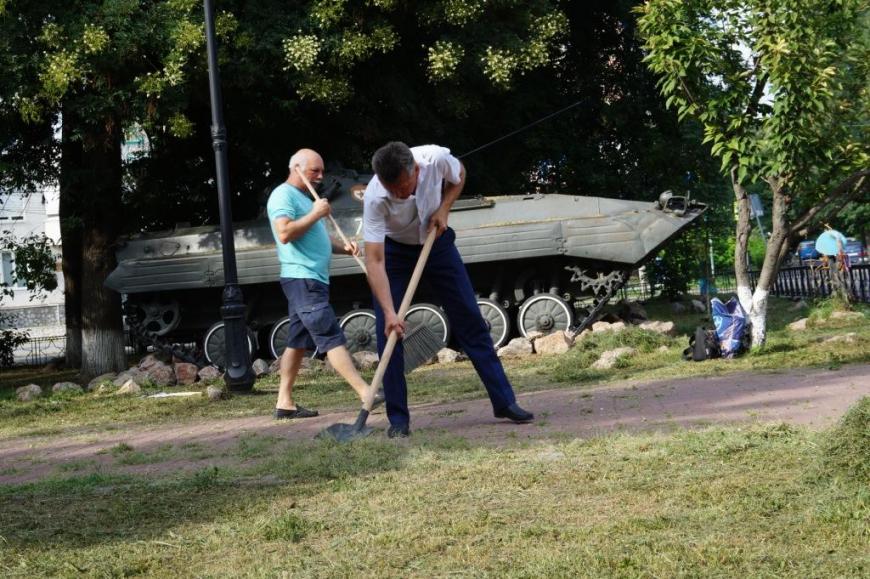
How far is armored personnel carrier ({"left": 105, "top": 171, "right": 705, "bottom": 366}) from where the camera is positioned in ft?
56.2

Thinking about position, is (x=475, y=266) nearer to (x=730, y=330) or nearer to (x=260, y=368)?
(x=260, y=368)

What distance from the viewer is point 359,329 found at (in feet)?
56.7

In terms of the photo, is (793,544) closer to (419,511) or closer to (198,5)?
(419,511)

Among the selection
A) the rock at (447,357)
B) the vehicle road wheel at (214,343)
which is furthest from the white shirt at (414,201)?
the vehicle road wheel at (214,343)

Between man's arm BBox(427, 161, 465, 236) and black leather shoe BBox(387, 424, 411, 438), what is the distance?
1.17 meters

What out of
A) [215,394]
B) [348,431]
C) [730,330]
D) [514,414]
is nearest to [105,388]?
[215,394]

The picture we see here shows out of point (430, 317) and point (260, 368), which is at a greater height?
point (430, 317)

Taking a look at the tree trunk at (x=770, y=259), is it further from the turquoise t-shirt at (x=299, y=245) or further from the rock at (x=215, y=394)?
the rock at (x=215, y=394)

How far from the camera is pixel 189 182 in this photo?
2025cm

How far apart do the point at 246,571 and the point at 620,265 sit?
13.8m

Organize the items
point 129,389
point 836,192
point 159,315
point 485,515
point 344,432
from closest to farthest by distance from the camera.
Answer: point 485,515 < point 344,432 < point 836,192 < point 129,389 < point 159,315

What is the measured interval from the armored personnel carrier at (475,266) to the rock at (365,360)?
1.47 meters

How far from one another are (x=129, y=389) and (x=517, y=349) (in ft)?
16.3

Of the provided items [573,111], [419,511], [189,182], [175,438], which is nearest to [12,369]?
[189,182]
